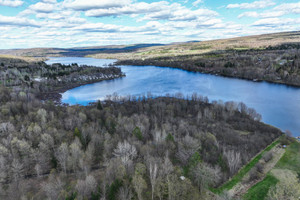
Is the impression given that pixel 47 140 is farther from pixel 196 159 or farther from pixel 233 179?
pixel 233 179

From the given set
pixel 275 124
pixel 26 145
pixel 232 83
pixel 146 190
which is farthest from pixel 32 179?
pixel 232 83

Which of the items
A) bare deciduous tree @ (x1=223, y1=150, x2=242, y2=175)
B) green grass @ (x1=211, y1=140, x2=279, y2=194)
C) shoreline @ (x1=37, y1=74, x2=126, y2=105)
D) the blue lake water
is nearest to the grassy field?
green grass @ (x1=211, y1=140, x2=279, y2=194)

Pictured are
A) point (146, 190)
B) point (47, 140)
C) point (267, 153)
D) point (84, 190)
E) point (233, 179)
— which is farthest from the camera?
point (267, 153)

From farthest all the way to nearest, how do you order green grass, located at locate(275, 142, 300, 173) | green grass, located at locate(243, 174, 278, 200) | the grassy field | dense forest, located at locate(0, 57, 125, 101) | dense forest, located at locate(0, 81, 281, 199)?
dense forest, located at locate(0, 57, 125, 101)
green grass, located at locate(275, 142, 300, 173)
the grassy field
green grass, located at locate(243, 174, 278, 200)
dense forest, located at locate(0, 81, 281, 199)

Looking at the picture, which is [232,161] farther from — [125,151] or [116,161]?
[116,161]

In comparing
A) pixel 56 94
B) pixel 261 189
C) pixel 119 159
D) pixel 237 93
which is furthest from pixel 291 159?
pixel 56 94

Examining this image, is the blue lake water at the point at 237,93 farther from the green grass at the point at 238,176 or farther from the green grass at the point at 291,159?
the green grass at the point at 238,176

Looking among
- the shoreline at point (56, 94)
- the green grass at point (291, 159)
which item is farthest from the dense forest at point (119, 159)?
the shoreline at point (56, 94)

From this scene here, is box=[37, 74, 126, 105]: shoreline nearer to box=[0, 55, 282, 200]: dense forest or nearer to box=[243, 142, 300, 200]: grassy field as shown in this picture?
box=[0, 55, 282, 200]: dense forest
